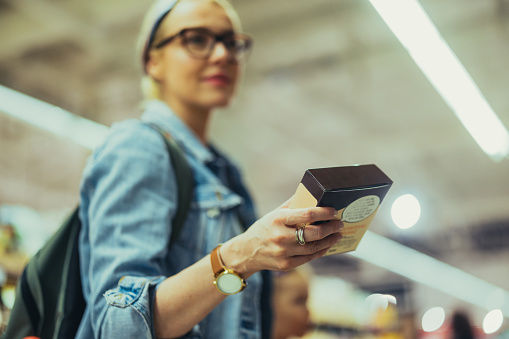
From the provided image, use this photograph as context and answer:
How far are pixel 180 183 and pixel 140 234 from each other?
0.15 m

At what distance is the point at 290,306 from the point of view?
230 centimetres

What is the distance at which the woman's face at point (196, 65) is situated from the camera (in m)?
1.27

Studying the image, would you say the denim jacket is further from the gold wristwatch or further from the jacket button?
the gold wristwatch

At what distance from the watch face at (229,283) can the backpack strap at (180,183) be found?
0.20 metres

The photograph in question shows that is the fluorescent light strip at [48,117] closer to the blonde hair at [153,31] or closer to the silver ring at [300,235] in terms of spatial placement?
the blonde hair at [153,31]

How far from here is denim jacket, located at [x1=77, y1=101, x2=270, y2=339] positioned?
2.86ft

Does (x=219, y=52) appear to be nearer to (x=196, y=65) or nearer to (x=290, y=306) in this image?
(x=196, y=65)

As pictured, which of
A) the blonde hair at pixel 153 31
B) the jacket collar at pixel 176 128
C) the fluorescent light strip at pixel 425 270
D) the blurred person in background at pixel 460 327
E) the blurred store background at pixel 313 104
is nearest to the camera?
the jacket collar at pixel 176 128

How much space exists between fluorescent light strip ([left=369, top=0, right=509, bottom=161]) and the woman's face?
6.25 feet

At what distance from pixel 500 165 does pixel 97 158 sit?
7.59 metres

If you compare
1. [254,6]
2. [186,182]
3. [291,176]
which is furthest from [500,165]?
[186,182]

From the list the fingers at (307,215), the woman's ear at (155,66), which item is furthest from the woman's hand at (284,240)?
the woman's ear at (155,66)

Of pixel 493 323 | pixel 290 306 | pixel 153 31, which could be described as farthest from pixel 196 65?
pixel 493 323

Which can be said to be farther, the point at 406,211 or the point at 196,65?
the point at 406,211
